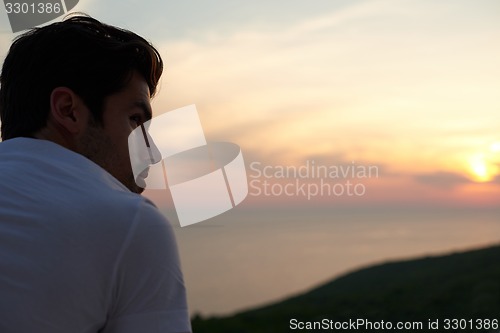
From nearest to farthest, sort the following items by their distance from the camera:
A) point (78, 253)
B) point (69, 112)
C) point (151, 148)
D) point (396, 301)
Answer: point (78, 253), point (69, 112), point (151, 148), point (396, 301)

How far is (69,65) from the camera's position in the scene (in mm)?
1225

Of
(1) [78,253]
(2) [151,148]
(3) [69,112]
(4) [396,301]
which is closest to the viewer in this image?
(1) [78,253]

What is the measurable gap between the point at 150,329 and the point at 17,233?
0.74ft

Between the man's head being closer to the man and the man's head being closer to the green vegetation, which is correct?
the man

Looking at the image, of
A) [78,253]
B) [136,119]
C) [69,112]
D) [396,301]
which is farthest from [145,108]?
[396,301]

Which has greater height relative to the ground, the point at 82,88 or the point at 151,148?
the point at 82,88

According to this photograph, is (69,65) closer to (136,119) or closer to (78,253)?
(136,119)

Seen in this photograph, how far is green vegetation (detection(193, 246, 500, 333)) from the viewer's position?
6504 mm

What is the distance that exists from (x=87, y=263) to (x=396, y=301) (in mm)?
6639

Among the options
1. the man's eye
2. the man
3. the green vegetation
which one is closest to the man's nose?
the man's eye

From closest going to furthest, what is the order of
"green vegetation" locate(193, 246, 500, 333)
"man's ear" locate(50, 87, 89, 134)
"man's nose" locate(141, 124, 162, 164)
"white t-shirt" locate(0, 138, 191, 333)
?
"white t-shirt" locate(0, 138, 191, 333)
"man's ear" locate(50, 87, 89, 134)
"man's nose" locate(141, 124, 162, 164)
"green vegetation" locate(193, 246, 500, 333)

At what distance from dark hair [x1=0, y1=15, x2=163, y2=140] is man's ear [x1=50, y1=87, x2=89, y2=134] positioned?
0.02m

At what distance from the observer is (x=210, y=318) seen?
6.40 metres

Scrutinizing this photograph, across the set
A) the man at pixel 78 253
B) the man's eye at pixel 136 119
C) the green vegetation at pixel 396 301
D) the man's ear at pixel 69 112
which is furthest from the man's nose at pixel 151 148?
the green vegetation at pixel 396 301
